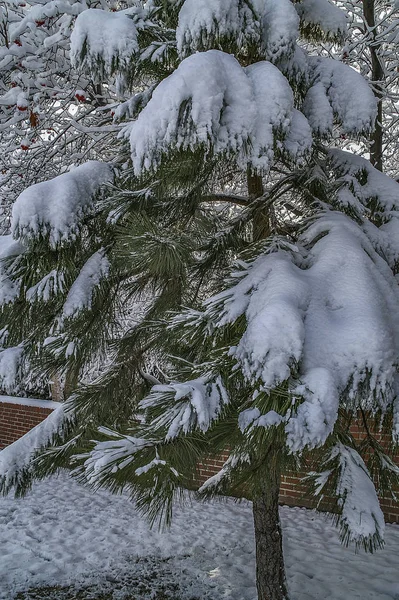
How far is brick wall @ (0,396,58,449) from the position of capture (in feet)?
29.4

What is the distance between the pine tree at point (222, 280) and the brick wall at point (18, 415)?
564cm

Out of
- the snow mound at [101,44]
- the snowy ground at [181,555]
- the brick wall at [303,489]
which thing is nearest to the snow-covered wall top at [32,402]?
the snowy ground at [181,555]

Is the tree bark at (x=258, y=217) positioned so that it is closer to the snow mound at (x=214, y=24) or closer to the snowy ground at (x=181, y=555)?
the snow mound at (x=214, y=24)

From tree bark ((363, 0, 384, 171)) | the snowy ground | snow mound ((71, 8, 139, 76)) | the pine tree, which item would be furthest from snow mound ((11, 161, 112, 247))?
tree bark ((363, 0, 384, 171))

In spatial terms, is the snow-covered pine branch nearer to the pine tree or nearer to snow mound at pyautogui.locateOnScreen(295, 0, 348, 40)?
the pine tree

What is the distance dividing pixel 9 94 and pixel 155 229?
2.79 metres

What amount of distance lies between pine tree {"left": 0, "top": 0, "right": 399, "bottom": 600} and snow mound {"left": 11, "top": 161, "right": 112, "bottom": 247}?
0.01 m

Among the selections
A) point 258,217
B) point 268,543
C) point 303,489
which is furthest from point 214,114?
point 303,489

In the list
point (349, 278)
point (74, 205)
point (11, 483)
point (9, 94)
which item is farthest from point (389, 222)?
point (9, 94)

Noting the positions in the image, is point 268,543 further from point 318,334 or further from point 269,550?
point 318,334

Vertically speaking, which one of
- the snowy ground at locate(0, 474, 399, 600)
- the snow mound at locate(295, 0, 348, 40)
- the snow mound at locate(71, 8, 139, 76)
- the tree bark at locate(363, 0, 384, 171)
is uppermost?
the tree bark at locate(363, 0, 384, 171)

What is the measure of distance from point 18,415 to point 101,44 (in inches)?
317

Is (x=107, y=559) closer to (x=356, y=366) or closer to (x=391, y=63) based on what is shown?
(x=356, y=366)

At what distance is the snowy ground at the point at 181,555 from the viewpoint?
439 centimetres
